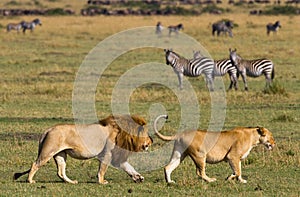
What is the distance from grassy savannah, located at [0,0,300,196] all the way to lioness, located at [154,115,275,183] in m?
Result: 0.20

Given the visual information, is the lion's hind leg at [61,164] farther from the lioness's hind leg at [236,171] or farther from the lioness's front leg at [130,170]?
the lioness's hind leg at [236,171]

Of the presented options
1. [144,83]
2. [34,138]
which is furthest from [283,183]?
[144,83]

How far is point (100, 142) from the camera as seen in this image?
29.9ft

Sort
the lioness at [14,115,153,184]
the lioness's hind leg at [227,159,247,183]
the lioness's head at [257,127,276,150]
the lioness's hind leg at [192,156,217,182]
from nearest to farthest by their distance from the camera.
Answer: the lioness at [14,115,153,184]
the lioness's hind leg at [192,156,217,182]
the lioness's hind leg at [227,159,247,183]
the lioness's head at [257,127,276,150]

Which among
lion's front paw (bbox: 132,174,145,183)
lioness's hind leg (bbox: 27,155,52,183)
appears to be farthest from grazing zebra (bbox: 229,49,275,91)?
lioness's hind leg (bbox: 27,155,52,183)

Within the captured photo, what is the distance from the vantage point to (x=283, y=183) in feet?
30.5

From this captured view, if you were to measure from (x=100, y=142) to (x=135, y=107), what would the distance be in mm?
8437

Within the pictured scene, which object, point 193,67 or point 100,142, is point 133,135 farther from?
point 193,67

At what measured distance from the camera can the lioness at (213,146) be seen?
903cm

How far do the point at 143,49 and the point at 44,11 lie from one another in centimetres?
2837

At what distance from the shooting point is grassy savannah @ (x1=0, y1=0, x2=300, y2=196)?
8.97m

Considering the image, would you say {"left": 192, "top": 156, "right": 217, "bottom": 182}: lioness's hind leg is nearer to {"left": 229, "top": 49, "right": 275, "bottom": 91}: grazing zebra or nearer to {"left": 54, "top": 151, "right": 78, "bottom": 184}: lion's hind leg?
{"left": 54, "top": 151, "right": 78, "bottom": 184}: lion's hind leg

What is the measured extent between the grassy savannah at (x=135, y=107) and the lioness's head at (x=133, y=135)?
424 millimetres

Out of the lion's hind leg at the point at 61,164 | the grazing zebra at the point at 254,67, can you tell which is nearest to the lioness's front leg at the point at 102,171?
the lion's hind leg at the point at 61,164
